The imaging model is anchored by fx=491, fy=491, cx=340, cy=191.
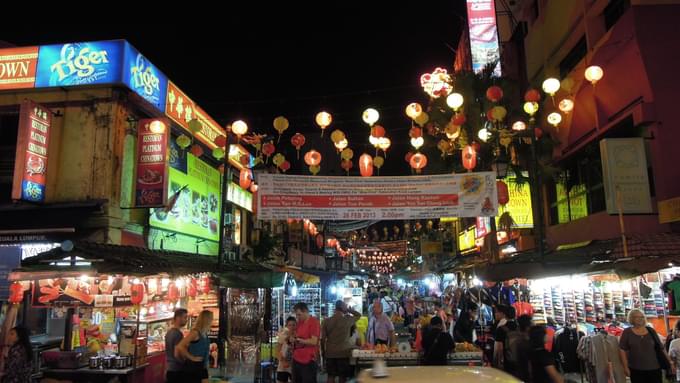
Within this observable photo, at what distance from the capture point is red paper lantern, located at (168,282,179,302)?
1332cm

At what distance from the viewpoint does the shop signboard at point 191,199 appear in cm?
1588

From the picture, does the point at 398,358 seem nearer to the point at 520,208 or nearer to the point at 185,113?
the point at 520,208

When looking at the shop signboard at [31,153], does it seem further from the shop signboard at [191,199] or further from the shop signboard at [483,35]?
the shop signboard at [483,35]

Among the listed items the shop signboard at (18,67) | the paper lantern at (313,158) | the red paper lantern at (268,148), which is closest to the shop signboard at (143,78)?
the shop signboard at (18,67)

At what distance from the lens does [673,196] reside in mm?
11656

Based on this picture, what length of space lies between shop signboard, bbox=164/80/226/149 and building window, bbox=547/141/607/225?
494 inches

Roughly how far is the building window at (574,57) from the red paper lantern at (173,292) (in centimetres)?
1468

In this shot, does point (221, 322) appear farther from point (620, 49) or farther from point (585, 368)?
point (620, 49)

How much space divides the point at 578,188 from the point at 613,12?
220 inches

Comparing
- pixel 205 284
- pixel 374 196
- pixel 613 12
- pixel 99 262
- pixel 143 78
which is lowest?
pixel 205 284

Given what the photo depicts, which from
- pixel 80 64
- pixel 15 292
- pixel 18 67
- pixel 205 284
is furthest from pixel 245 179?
pixel 18 67

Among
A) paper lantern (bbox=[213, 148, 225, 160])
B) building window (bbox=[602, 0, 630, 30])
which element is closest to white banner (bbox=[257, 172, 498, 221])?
paper lantern (bbox=[213, 148, 225, 160])

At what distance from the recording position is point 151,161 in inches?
544

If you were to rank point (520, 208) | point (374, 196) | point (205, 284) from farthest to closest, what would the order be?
1. point (520, 208)
2. point (205, 284)
3. point (374, 196)
